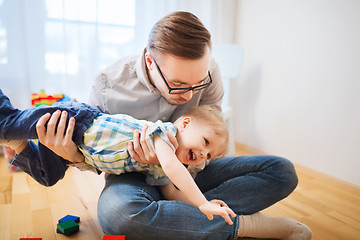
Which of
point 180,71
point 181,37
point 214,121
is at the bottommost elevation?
point 214,121

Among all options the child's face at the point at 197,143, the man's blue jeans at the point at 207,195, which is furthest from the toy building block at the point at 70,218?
the child's face at the point at 197,143

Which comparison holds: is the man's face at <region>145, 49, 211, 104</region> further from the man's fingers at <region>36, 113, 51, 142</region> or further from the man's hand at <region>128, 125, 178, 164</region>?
the man's fingers at <region>36, 113, 51, 142</region>

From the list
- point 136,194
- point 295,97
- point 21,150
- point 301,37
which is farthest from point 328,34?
point 21,150

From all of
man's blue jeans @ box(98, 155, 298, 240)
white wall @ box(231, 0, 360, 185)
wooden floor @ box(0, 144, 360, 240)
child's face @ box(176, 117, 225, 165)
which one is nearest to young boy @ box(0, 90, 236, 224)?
child's face @ box(176, 117, 225, 165)

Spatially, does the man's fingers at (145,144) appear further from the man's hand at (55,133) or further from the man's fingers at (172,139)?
the man's hand at (55,133)

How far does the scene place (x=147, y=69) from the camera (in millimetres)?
1234

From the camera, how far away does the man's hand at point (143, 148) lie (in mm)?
1020

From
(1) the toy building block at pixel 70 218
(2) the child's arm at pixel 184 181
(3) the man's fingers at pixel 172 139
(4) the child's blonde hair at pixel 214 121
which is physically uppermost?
(4) the child's blonde hair at pixel 214 121

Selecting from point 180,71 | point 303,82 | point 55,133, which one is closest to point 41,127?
point 55,133

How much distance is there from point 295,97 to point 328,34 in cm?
47

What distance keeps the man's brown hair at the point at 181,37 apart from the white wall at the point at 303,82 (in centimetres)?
120

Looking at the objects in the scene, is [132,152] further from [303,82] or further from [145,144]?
[303,82]

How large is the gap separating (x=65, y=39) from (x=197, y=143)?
1.60m

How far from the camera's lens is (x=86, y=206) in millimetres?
1475
